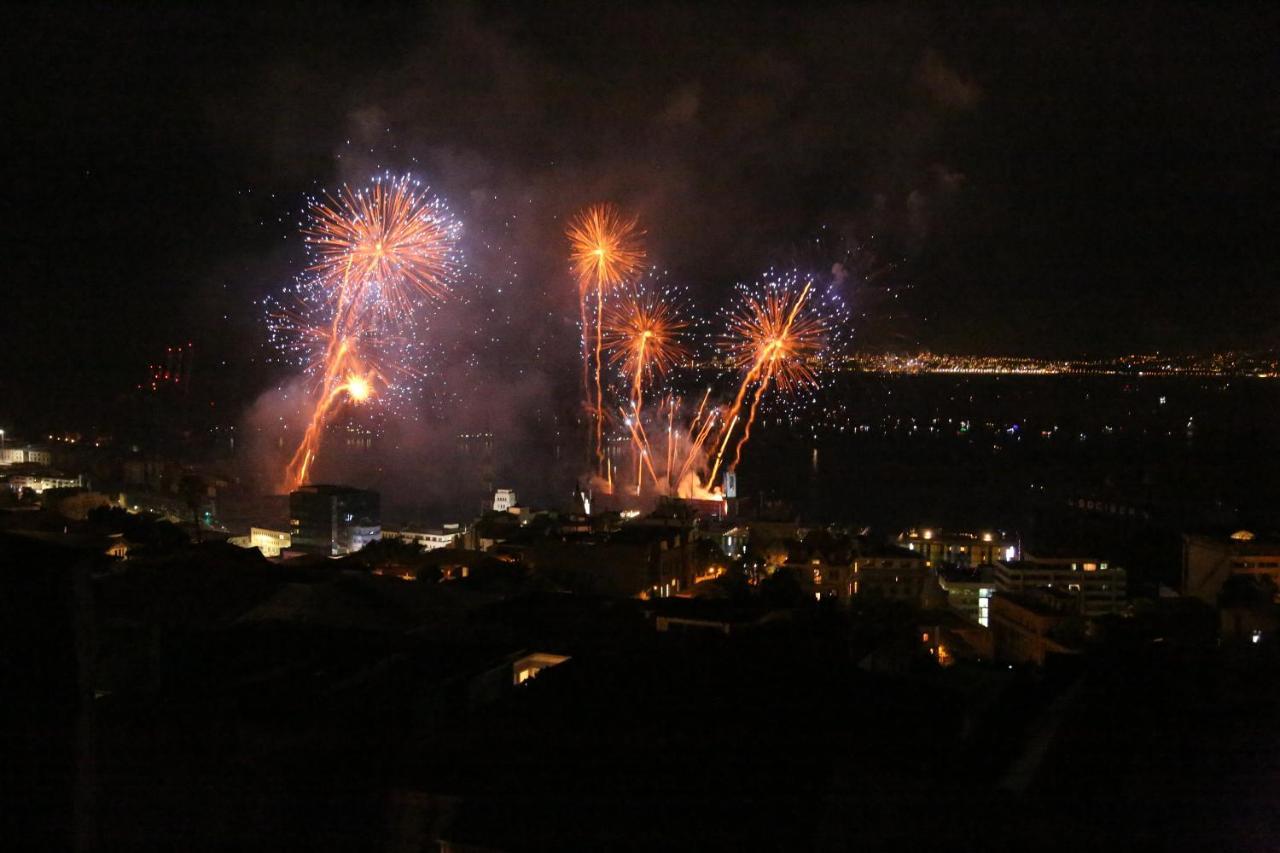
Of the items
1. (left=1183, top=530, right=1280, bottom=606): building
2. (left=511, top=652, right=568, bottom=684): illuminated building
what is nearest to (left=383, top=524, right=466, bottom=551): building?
(left=1183, top=530, right=1280, bottom=606): building

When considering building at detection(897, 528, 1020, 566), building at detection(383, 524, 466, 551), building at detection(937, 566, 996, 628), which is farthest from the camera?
building at detection(897, 528, 1020, 566)

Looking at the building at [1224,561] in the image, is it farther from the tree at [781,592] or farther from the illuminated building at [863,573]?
the tree at [781,592]

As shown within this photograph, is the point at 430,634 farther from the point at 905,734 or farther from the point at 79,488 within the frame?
the point at 79,488

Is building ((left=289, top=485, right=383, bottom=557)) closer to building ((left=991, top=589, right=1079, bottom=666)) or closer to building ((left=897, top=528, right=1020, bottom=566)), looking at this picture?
building ((left=897, top=528, right=1020, bottom=566))

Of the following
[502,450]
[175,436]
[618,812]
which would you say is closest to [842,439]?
[502,450]

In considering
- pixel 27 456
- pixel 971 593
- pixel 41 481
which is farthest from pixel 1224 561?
pixel 27 456

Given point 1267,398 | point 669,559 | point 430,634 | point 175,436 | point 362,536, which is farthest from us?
point 1267,398
